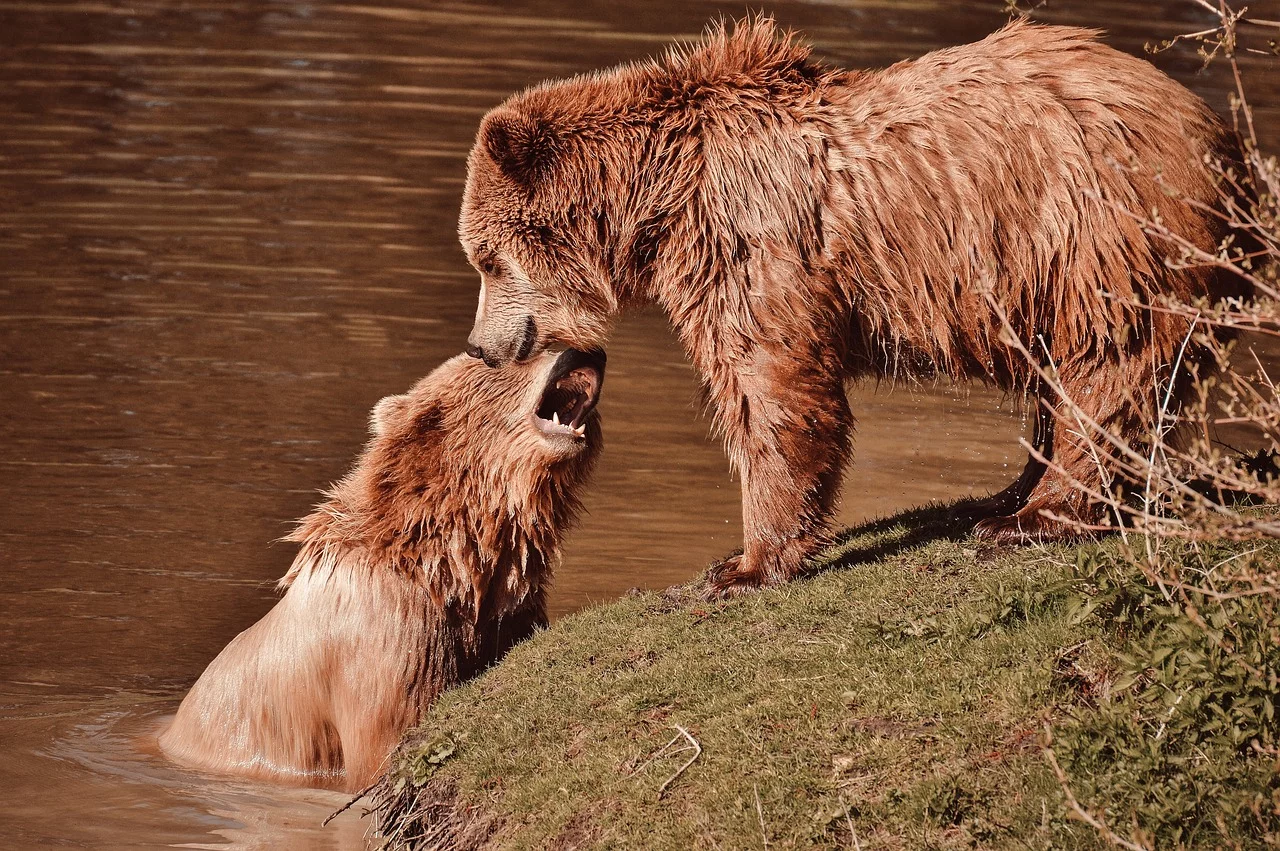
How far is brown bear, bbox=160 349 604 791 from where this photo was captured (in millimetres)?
6867

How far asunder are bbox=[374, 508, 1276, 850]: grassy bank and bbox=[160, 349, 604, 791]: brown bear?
0.41 m

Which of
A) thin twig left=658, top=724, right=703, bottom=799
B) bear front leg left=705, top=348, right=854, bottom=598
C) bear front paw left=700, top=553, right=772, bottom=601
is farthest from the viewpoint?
bear front paw left=700, top=553, right=772, bottom=601

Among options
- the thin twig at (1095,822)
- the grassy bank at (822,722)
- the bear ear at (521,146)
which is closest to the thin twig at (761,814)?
the grassy bank at (822,722)

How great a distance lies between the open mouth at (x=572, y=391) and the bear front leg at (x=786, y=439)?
0.77 meters

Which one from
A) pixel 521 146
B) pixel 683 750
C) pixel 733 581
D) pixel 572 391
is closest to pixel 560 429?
pixel 572 391

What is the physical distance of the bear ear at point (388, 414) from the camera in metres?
7.07

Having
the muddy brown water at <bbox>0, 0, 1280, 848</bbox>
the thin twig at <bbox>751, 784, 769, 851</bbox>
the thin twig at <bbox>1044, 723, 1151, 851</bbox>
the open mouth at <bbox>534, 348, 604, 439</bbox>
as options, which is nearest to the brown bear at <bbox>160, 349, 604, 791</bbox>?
the open mouth at <bbox>534, 348, 604, 439</bbox>

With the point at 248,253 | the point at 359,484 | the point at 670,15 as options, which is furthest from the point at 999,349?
the point at 670,15

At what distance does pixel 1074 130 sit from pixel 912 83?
694 mm

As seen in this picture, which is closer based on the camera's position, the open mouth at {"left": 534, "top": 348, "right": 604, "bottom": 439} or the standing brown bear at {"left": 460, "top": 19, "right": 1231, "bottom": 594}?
the standing brown bear at {"left": 460, "top": 19, "right": 1231, "bottom": 594}

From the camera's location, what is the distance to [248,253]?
15.7 metres

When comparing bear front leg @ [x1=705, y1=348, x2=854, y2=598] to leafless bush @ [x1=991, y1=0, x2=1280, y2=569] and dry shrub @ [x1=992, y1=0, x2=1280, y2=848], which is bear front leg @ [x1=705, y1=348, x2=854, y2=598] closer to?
leafless bush @ [x1=991, y1=0, x2=1280, y2=569]

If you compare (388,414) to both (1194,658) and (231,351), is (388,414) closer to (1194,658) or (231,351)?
(1194,658)

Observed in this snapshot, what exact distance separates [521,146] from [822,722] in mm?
2607
